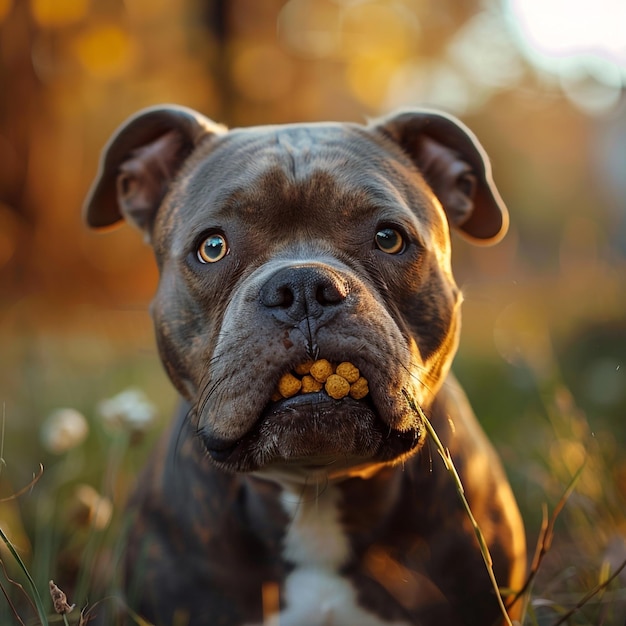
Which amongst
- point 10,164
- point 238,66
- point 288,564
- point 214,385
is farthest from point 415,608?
Result: point 238,66

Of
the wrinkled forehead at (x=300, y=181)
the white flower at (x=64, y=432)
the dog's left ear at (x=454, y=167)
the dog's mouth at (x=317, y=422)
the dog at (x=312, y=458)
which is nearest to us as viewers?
the dog's mouth at (x=317, y=422)

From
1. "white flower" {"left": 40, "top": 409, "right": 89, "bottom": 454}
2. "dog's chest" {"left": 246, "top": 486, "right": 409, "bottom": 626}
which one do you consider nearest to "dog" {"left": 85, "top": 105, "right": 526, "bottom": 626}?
"dog's chest" {"left": 246, "top": 486, "right": 409, "bottom": 626}

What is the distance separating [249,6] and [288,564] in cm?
879

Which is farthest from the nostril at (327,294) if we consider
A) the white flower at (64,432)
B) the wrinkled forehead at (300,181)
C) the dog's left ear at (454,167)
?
the white flower at (64,432)

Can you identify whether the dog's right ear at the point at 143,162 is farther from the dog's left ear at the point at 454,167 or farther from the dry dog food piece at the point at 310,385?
the dry dog food piece at the point at 310,385

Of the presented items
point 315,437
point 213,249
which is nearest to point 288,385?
point 315,437

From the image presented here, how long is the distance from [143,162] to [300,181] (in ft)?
3.20

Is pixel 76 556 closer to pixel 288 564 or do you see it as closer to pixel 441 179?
pixel 288 564

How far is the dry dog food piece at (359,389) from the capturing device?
2391mm

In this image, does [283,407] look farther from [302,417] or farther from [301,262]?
[301,262]

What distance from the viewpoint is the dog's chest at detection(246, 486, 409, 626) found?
2.92m

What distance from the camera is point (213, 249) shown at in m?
2.87

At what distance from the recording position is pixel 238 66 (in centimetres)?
1034

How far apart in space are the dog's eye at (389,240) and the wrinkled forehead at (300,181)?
2.3 inches
